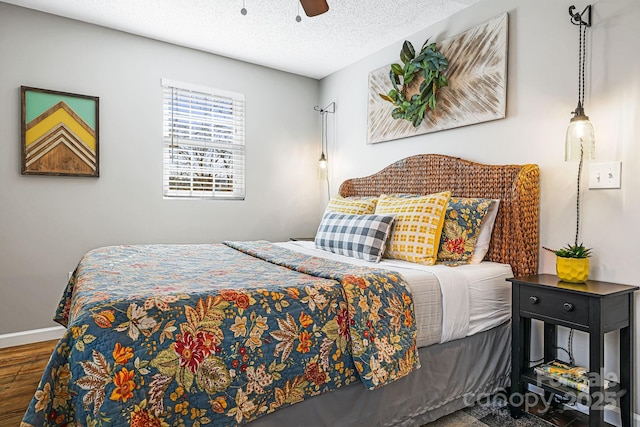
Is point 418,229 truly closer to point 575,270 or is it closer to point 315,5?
point 575,270

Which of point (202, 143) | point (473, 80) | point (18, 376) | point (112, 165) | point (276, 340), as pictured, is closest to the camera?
point (276, 340)

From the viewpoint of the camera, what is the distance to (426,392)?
5.88ft

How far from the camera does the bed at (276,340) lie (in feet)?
3.56

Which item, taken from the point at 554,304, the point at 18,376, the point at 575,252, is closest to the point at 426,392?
the point at 554,304

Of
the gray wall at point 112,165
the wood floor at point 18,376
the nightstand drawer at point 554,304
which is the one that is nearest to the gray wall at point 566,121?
the nightstand drawer at point 554,304

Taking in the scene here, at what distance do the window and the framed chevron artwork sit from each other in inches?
22.7

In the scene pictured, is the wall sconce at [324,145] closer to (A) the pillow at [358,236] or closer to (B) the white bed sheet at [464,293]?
(A) the pillow at [358,236]

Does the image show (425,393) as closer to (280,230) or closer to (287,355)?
(287,355)

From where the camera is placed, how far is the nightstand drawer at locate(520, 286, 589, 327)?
5.45 ft

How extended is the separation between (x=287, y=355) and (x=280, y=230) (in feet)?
8.94

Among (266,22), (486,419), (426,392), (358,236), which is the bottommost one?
(486,419)

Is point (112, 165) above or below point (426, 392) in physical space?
above

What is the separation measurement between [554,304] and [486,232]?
0.63 meters

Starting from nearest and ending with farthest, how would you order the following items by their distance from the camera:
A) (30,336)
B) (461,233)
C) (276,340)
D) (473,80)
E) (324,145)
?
1. (276,340)
2. (461,233)
3. (473,80)
4. (30,336)
5. (324,145)
